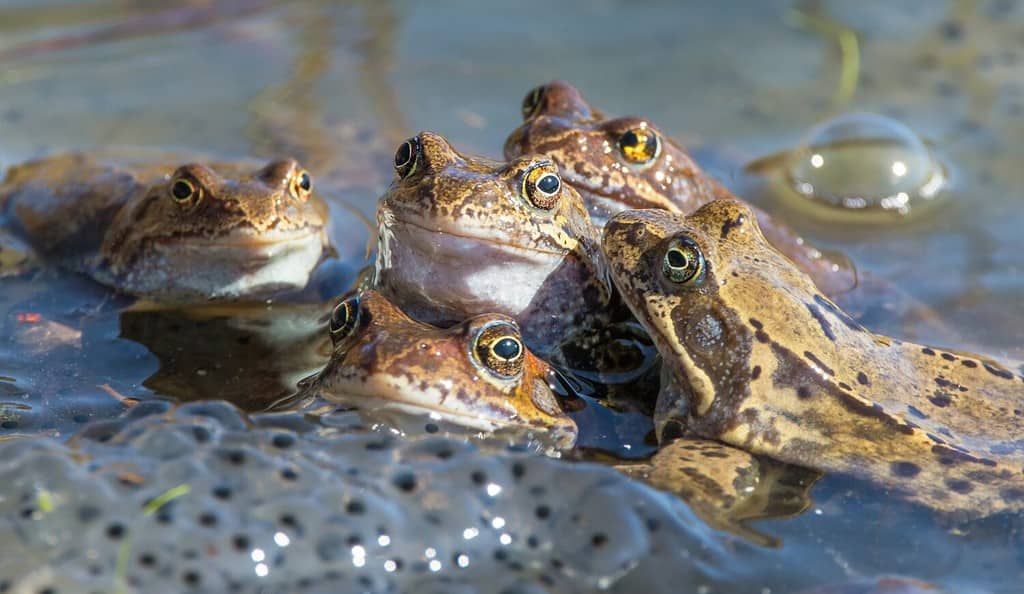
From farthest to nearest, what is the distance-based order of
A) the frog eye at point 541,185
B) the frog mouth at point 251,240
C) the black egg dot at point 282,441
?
the frog mouth at point 251,240
the frog eye at point 541,185
the black egg dot at point 282,441

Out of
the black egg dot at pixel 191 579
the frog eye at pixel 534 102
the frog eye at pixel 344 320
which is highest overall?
the frog eye at pixel 534 102

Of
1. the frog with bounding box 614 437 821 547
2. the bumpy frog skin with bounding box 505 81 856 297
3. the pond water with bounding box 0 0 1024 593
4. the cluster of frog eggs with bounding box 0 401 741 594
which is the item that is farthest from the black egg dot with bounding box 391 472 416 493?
the bumpy frog skin with bounding box 505 81 856 297

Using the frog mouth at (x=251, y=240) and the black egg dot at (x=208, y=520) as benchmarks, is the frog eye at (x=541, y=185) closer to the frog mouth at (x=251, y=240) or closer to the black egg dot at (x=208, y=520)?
the frog mouth at (x=251, y=240)

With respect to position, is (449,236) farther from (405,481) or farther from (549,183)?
(405,481)

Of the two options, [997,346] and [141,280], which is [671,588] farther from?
[141,280]

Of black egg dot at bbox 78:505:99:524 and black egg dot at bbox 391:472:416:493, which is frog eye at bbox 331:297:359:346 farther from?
black egg dot at bbox 78:505:99:524

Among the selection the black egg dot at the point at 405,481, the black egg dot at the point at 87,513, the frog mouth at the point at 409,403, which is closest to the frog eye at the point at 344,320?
the frog mouth at the point at 409,403
